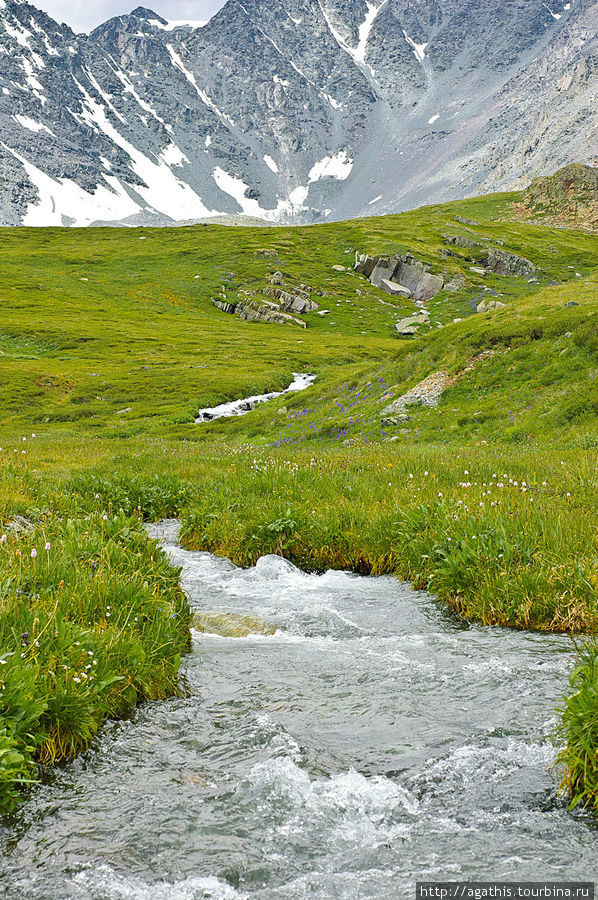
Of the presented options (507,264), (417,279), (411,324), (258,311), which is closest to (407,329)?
(411,324)

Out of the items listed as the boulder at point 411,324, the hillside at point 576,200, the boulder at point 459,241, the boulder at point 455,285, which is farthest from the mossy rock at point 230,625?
the hillside at point 576,200

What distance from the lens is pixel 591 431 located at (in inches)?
725

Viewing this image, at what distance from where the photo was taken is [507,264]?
139625 mm

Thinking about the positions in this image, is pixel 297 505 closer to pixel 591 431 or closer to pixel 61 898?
pixel 61 898

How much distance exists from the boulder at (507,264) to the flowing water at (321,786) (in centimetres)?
14478

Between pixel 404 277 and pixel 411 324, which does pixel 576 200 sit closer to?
pixel 404 277

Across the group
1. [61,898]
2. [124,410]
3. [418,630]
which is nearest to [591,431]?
[418,630]

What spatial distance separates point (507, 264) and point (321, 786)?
151m

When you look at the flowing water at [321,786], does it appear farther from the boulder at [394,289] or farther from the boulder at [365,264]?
the boulder at [365,264]

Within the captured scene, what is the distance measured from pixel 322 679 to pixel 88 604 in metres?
2.54

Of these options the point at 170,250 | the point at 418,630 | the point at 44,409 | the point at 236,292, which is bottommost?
the point at 418,630

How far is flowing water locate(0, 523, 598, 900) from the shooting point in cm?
346

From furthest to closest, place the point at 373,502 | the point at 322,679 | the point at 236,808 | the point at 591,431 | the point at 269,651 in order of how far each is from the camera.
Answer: the point at 591,431 < the point at 373,502 < the point at 269,651 < the point at 322,679 < the point at 236,808

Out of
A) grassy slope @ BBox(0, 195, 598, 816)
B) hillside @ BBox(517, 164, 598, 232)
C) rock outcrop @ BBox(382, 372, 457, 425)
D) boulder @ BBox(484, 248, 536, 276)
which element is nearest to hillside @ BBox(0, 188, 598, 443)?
grassy slope @ BBox(0, 195, 598, 816)
